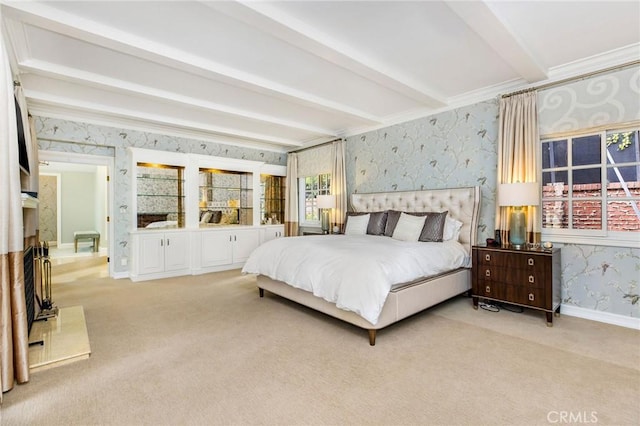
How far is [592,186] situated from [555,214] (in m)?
0.44

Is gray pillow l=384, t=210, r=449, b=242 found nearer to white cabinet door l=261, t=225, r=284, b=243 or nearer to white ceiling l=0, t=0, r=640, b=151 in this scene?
white ceiling l=0, t=0, r=640, b=151

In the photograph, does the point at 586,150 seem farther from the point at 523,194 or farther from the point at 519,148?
the point at 523,194

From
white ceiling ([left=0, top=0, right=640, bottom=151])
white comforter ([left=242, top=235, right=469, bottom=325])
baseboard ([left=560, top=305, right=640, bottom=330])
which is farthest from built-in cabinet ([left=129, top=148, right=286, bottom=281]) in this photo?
baseboard ([left=560, top=305, right=640, bottom=330])

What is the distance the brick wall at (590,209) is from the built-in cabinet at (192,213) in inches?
192

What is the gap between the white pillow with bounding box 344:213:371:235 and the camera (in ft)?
15.8

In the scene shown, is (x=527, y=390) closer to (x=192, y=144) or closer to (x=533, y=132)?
(x=533, y=132)

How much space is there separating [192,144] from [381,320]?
493cm

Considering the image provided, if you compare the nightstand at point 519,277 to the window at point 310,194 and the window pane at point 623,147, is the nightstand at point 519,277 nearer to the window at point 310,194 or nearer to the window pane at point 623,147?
the window pane at point 623,147

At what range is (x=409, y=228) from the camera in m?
4.02

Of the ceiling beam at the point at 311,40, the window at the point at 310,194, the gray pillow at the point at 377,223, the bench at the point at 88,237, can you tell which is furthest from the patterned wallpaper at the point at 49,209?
the ceiling beam at the point at 311,40

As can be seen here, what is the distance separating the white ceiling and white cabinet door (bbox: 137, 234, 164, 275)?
1.94 m

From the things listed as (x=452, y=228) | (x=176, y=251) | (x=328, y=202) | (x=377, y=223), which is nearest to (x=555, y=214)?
(x=452, y=228)

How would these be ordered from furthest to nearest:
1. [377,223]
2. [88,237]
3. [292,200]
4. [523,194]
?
[88,237], [292,200], [377,223], [523,194]

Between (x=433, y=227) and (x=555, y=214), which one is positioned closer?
(x=555, y=214)
